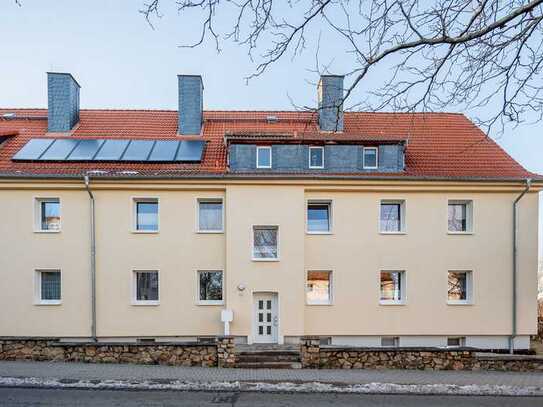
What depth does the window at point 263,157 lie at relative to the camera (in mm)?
14758

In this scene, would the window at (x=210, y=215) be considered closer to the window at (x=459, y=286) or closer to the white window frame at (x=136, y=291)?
the white window frame at (x=136, y=291)

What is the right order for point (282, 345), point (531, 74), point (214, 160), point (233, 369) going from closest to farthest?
point (531, 74) → point (233, 369) → point (282, 345) → point (214, 160)

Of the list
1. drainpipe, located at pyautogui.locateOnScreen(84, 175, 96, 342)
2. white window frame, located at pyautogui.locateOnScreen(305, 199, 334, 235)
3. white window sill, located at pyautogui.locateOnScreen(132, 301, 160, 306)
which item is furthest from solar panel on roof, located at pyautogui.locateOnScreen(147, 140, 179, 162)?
white window frame, located at pyautogui.locateOnScreen(305, 199, 334, 235)

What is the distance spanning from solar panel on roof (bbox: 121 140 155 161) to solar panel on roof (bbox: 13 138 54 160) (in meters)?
3.07

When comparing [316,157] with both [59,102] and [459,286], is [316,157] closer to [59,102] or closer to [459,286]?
[459,286]

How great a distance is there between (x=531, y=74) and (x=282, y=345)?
10.8m

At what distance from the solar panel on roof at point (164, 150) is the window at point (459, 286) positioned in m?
11.1

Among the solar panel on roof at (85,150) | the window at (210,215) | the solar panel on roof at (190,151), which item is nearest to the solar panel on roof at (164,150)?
the solar panel on roof at (190,151)

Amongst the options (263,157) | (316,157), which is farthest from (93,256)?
(316,157)

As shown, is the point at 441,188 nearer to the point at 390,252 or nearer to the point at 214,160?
the point at 390,252

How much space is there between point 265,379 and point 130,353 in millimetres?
4003

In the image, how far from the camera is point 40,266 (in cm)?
1392

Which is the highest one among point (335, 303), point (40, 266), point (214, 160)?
point (214, 160)

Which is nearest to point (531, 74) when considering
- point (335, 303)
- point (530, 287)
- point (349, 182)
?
point (349, 182)
